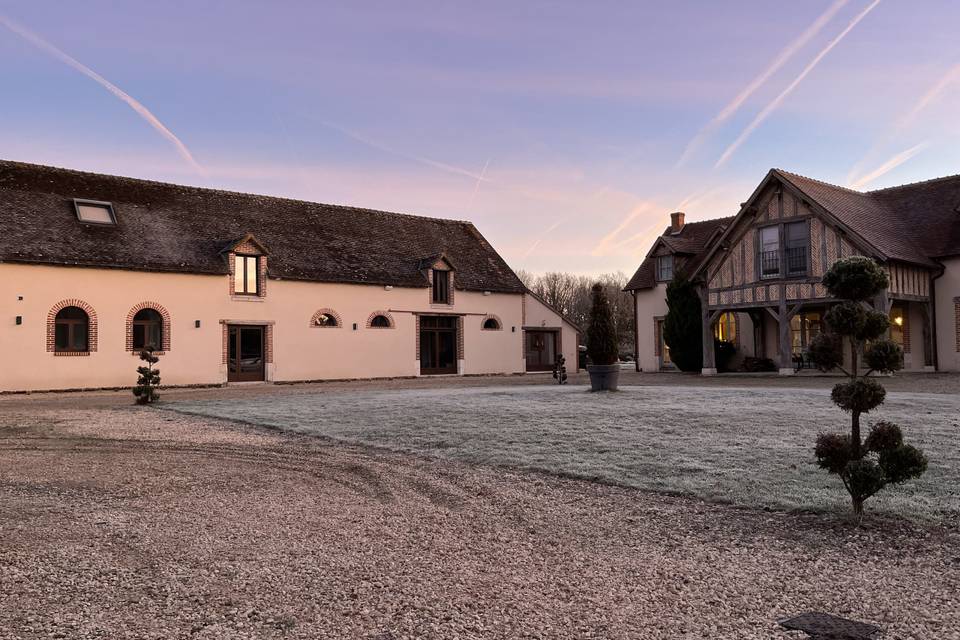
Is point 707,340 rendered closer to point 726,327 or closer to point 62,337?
point 726,327

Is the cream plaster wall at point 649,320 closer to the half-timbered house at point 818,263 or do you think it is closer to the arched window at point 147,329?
the half-timbered house at point 818,263

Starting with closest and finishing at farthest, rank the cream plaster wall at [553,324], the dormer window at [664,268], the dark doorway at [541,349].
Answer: the dormer window at [664,268], the cream plaster wall at [553,324], the dark doorway at [541,349]

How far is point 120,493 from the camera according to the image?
5.95 meters

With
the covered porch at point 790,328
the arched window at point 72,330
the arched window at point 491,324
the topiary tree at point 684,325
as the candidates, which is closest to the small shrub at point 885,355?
the covered porch at point 790,328

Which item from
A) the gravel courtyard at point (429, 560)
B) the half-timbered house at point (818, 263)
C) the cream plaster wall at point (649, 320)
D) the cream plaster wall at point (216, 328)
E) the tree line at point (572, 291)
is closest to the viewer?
the gravel courtyard at point (429, 560)

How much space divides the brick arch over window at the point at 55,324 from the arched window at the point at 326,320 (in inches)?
270

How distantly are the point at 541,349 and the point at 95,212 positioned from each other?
703 inches

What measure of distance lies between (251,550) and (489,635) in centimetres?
193

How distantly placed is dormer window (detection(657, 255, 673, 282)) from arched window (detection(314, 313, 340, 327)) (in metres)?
12.8

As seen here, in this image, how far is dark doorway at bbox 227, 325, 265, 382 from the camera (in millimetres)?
22828

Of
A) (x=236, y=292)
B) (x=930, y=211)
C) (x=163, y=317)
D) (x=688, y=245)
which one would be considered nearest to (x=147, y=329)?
(x=163, y=317)

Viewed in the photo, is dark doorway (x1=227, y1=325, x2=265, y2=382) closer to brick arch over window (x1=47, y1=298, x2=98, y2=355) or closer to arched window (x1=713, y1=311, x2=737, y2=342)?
brick arch over window (x1=47, y1=298, x2=98, y2=355)

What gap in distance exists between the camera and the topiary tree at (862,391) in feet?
15.7

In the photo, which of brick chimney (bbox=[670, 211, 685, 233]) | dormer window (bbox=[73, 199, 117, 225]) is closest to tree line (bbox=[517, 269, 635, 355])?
brick chimney (bbox=[670, 211, 685, 233])
